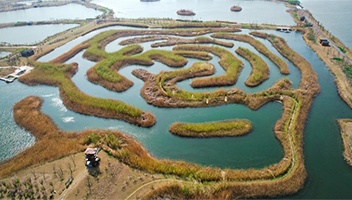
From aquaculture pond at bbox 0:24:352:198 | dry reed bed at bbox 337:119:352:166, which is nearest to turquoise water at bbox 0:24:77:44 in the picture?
aquaculture pond at bbox 0:24:352:198

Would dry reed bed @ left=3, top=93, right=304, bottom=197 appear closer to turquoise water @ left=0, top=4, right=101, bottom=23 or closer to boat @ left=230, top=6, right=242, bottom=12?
turquoise water @ left=0, top=4, right=101, bottom=23

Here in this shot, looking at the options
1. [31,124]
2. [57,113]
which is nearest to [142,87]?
[57,113]

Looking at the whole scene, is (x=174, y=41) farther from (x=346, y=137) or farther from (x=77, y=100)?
(x=346, y=137)

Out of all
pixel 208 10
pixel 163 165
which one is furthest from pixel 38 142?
pixel 208 10

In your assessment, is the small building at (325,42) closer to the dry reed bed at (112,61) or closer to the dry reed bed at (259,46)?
the dry reed bed at (259,46)

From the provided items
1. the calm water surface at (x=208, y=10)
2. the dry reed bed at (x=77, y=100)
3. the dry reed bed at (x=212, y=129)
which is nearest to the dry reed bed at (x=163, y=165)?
the dry reed bed at (x=77, y=100)

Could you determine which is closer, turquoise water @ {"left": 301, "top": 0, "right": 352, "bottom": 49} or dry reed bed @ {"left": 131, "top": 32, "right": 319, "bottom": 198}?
dry reed bed @ {"left": 131, "top": 32, "right": 319, "bottom": 198}
